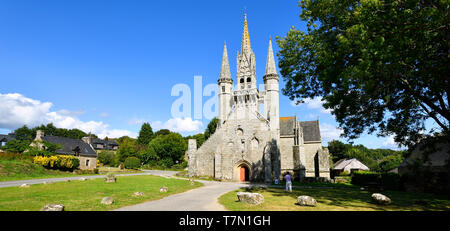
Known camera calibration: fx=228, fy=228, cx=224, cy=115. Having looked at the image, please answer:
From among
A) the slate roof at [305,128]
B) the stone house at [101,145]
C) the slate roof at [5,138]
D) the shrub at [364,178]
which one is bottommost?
the shrub at [364,178]

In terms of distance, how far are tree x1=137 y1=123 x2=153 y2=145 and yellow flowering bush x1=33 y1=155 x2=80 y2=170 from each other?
4442 cm

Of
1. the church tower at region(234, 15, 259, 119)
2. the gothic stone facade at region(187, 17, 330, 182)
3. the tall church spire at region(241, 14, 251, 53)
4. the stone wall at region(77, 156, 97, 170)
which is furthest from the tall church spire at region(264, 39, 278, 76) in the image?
the stone wall at region(77, 156, 97, 170)

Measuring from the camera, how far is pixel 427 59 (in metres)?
10.3

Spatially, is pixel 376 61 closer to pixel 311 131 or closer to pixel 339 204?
pixel 339 204

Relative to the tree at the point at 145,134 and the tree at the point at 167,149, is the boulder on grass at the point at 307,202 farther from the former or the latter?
the tree at the point at 145,134

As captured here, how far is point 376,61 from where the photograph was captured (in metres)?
9.67

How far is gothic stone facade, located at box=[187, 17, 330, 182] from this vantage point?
30266 mm

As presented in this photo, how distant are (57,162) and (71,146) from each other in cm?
1451

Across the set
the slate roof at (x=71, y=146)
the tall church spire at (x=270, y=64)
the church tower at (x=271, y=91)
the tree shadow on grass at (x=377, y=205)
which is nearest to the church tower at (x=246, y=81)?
the church tower at (x=271, y=91)

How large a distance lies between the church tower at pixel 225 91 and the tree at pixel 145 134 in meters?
50.8

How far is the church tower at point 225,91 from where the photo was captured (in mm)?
35969

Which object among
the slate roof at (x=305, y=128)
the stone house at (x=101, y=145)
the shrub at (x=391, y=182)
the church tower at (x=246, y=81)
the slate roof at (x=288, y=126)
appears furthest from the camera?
the stone house at (x=101, y=145)

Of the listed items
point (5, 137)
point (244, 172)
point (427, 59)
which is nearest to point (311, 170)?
point (244, 172)

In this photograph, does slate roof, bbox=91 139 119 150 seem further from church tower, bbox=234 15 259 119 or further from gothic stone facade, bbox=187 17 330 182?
church tower, bbox=234 15 259 119
